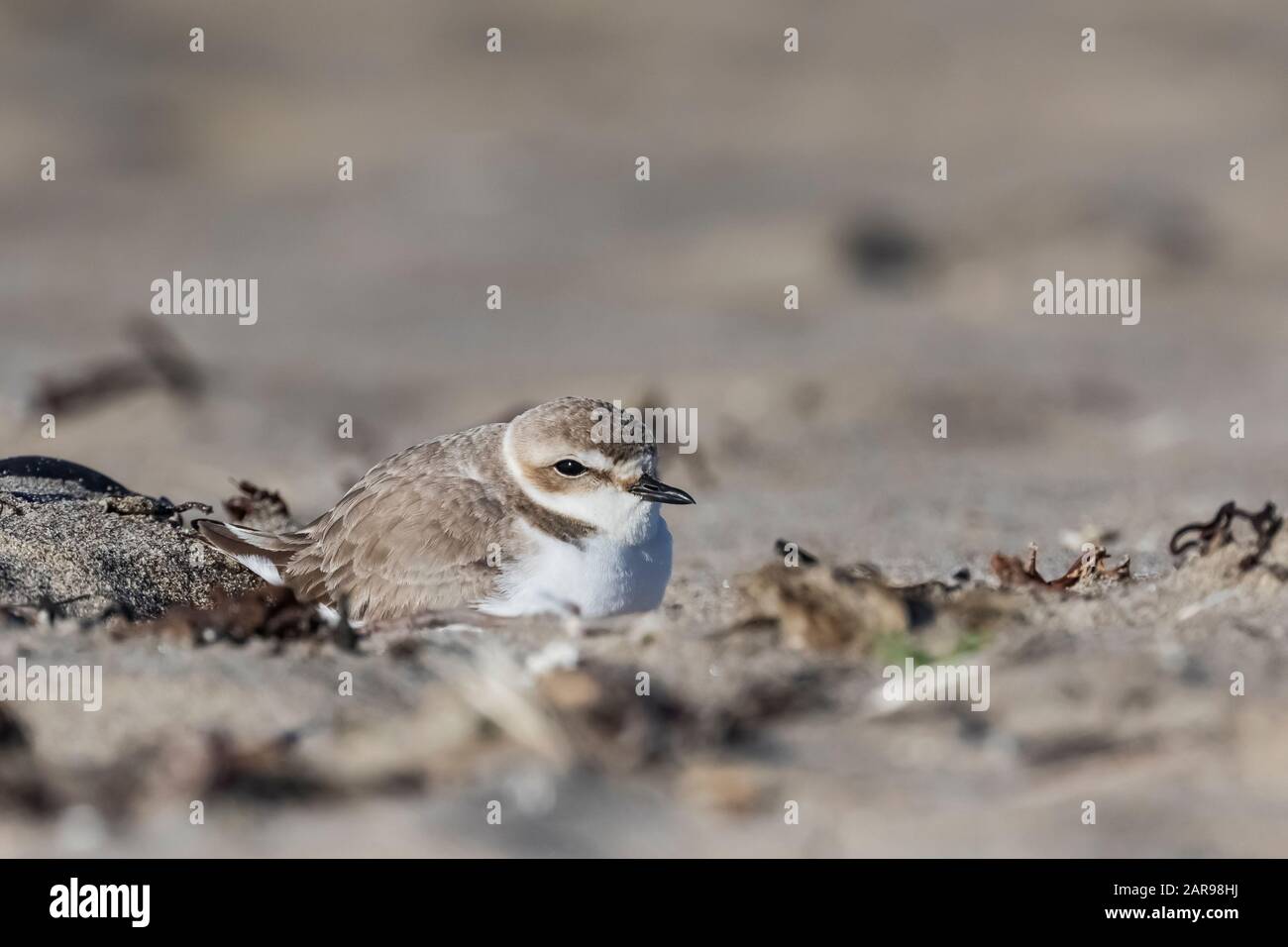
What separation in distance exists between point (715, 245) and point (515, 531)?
10712mm

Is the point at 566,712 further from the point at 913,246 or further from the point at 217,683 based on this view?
the point at 913,246

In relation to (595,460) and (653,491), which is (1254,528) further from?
(595,460)

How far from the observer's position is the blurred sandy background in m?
9.34

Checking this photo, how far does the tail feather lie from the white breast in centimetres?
107

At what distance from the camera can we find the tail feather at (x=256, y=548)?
20.2 feet

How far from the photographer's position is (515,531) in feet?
18.3

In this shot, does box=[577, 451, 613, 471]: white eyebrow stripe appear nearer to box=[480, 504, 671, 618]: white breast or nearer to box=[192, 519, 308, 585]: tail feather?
box=[480, 504, 671, 618]: white breast

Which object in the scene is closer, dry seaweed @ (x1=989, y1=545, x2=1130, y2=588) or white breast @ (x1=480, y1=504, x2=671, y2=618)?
white breast @ (x1=480, y1=504, x2=671, y2=618)

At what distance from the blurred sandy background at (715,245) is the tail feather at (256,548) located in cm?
160

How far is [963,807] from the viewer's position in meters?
3.81

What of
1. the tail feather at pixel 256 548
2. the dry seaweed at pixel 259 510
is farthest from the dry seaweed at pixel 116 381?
the tail feather at pixel 256 548

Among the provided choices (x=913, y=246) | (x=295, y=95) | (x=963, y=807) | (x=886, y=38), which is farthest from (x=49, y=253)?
(x=963, y=807)

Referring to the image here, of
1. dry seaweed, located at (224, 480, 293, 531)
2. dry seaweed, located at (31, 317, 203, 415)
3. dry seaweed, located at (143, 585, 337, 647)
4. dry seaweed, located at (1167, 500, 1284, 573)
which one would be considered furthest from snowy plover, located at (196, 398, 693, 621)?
dry seaweed, located at (31, 317, 203, 415)

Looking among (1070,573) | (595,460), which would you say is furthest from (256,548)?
(1070,573)
